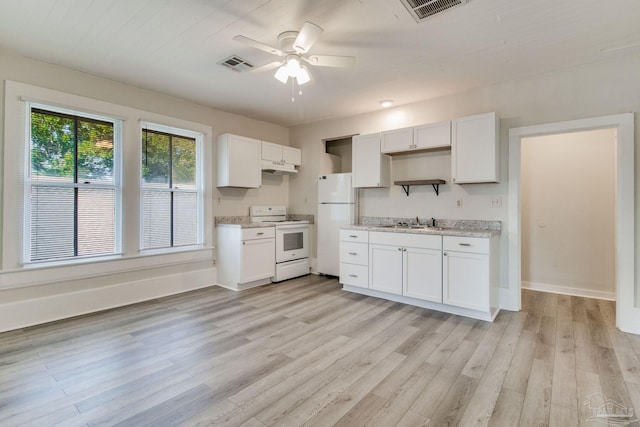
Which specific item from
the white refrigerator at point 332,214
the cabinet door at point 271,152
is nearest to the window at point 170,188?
the cabinet door at point 271,152

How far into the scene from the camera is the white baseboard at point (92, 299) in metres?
3.00

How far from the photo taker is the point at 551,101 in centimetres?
333

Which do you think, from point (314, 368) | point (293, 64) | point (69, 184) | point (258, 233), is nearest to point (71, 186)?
point (69, 184)

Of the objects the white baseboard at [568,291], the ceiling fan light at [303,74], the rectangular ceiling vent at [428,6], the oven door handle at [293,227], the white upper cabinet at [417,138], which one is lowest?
the white baseboard at [568,291]

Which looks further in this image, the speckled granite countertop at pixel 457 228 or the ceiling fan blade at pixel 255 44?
the speckled granite countertop at pixel 457 228

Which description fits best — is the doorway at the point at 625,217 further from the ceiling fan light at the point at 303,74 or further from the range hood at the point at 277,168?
the range hood at the point at 277,168

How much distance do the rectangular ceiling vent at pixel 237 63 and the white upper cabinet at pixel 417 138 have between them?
6.63 ft

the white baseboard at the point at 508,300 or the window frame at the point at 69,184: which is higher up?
the window frame at the point at 69,184

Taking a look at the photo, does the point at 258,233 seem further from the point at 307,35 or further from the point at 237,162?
the point at 307,35

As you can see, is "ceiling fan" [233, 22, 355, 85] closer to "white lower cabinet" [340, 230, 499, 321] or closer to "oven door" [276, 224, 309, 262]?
"white lower cabinet" [340, 230, 499, 321]

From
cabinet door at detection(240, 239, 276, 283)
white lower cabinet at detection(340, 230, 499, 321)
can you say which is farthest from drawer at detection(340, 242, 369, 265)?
cabinet door at detection(240, 239, 276, 283)

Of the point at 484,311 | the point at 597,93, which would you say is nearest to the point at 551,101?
the point at 597,93

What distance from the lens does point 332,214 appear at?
5074 millimetres

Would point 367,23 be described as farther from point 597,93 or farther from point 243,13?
point 597,93
